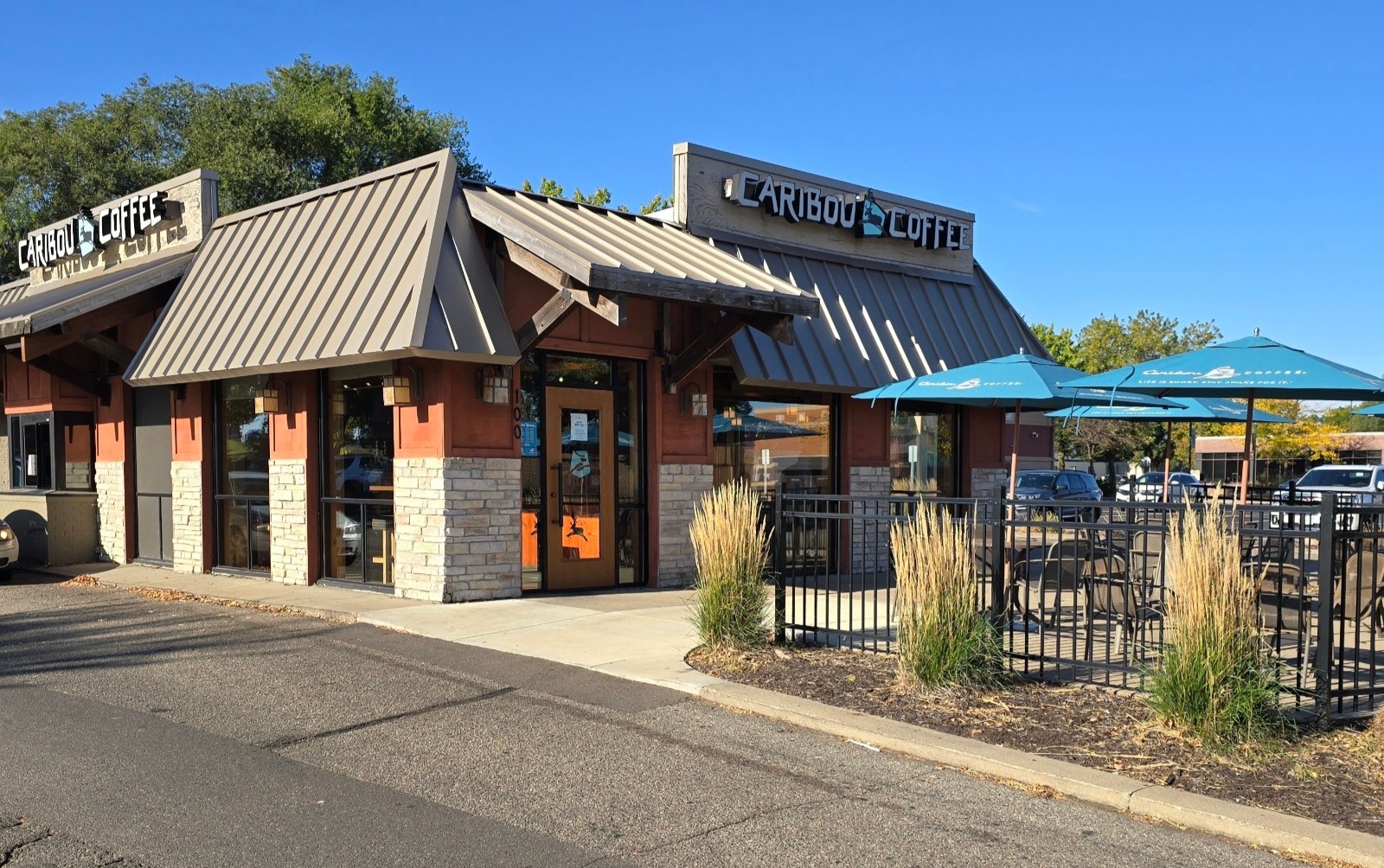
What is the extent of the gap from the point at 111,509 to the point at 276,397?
4.88m

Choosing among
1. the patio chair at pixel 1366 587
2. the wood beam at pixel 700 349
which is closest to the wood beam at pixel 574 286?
the wood beam at pixel 700 349

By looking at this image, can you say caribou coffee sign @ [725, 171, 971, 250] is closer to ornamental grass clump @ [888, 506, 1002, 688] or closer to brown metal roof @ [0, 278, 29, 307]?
ornamental grass clump @ [888, 506, 1002, 688]

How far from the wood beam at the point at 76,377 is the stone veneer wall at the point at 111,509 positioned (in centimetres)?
102

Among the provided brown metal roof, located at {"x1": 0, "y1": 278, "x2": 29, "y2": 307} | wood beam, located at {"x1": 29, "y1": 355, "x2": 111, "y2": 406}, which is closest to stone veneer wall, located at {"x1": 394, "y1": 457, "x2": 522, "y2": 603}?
wood beam, located at {"x1": 29, "y1": 355, "x2": 111, "y2": 406}

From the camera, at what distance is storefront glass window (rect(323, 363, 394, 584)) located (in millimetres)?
12836

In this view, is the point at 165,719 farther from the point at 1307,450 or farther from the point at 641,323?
the point at 1307,450

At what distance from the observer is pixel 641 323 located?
13633 millimetres

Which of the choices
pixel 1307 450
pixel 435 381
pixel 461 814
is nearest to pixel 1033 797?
pixel 461 814

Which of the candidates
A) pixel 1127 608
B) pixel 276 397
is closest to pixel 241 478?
pixel 276 397

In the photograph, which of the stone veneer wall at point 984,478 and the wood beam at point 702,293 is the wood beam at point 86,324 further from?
the stone veneer wall at point 984,478

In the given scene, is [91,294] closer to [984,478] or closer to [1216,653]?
[984,478]

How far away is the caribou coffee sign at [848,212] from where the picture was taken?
1583 centimetres

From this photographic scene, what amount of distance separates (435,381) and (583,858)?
305 inches

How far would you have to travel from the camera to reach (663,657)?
9.18 metres
